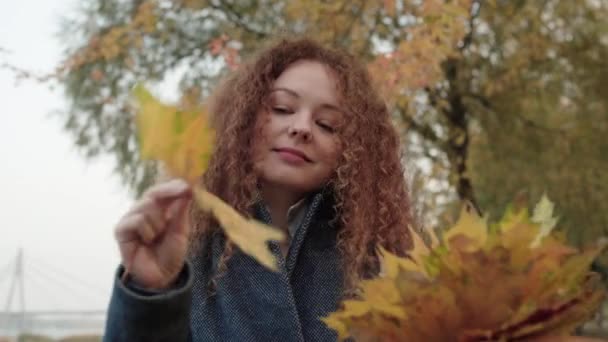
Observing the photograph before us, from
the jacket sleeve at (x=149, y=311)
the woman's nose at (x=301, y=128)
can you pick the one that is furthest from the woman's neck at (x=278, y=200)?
the jacket sleeve at (x=149, y=311)

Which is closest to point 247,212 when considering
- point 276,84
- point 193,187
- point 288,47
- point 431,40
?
point 276,84

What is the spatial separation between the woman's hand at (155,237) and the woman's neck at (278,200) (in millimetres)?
548

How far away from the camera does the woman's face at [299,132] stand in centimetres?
138

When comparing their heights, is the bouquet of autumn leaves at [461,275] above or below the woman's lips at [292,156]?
above

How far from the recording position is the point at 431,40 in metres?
4.22

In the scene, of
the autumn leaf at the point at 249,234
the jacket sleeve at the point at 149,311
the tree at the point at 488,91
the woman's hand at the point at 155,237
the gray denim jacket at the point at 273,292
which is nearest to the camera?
the autumn leaf at the point at 249,234

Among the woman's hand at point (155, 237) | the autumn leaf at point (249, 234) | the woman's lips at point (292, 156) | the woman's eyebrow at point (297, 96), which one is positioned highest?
the autumn leaf at point (249, 234)

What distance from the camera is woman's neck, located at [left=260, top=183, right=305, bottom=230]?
1.44 m

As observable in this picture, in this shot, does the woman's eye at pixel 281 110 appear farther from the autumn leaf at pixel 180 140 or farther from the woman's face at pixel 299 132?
the autumn leaf at pixel 180 140

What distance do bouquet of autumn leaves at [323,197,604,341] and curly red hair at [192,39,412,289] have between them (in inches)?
26.8

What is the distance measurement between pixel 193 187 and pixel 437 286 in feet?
0.74

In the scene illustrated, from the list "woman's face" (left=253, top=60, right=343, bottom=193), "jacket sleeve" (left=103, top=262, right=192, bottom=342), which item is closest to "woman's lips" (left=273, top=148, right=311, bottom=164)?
"woman's face" (left=253, top=60, right=343, bottom=193)

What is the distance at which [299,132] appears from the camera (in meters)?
1.37

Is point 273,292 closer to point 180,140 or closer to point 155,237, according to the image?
point 155,237
